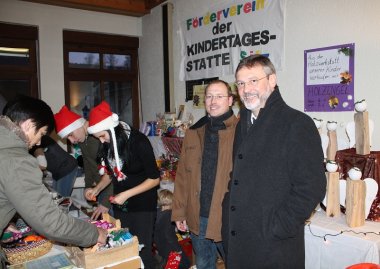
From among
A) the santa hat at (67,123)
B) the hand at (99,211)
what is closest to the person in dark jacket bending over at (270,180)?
the hand at (99,211)

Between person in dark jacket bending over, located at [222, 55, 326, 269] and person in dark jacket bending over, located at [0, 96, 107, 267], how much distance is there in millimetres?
673

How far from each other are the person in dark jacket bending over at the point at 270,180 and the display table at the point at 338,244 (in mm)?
512

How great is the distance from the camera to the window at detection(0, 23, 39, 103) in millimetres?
4125

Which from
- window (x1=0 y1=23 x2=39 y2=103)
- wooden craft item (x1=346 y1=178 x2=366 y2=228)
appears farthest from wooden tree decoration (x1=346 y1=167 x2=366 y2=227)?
window (x1=0 y1=23 x2=39 y2=103)

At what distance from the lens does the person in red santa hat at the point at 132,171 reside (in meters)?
2.03

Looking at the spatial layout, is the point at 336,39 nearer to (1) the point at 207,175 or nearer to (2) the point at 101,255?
(1) the point at 207,175

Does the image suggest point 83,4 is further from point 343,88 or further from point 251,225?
point 251,225

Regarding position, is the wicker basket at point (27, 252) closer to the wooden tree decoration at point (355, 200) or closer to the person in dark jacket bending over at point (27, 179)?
the person in dark jacket bending over at point (27, 179)

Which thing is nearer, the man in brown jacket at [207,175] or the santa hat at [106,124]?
the man in brown jacket at [207,175]

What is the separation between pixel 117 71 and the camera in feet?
16.3

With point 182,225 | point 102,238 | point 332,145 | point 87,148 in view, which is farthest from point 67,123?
point 332,145

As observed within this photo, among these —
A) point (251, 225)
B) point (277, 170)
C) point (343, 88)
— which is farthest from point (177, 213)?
point (343, 88)

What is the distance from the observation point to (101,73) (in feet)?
15.9

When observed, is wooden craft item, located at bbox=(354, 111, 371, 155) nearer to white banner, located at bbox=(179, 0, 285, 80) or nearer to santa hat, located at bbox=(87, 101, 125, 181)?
white banner, located at bbox=(179, 0, 285, 80)
